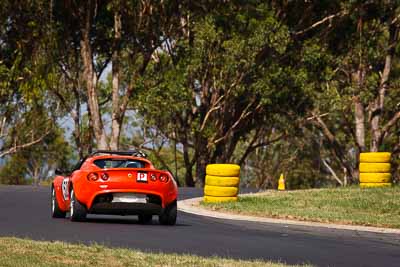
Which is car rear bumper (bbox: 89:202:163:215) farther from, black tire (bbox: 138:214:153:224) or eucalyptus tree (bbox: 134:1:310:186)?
eucalyptus tree (bbox: 134:1:310:186)

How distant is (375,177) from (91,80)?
20963 millimetres

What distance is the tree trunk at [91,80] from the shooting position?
150ft

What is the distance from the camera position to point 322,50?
48000mm

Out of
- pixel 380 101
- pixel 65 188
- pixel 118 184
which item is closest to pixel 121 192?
pixel 118 184

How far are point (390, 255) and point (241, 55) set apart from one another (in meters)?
31.9

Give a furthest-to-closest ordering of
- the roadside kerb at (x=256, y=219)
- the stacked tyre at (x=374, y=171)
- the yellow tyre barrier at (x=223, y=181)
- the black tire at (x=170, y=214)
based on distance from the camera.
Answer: the stacked tyre at (x=374, y=171)
the yellow tyre barrier at (x=223, y=181)
the black tire at (x=170, y=214)
the roadside kerb at (x=256, y=219)

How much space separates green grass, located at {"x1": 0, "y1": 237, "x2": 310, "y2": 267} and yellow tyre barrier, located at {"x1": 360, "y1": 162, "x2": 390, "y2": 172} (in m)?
16.0

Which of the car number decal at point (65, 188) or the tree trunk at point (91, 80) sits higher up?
the tree trunk at point (91, 80)

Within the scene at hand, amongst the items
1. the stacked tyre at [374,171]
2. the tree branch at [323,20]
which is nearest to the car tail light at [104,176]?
the stacked tyre at [374,171]

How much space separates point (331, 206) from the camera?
74.5 ft

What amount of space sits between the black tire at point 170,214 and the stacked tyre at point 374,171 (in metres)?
10.2

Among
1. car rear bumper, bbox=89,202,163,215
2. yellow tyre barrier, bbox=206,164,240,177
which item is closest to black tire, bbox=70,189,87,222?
car rear bumper, bbox=89,202,163,215

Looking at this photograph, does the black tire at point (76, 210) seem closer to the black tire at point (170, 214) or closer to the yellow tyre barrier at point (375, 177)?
the black tire at point (170, 214)

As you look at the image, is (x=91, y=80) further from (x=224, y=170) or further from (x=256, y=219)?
(x=256, y=219)
